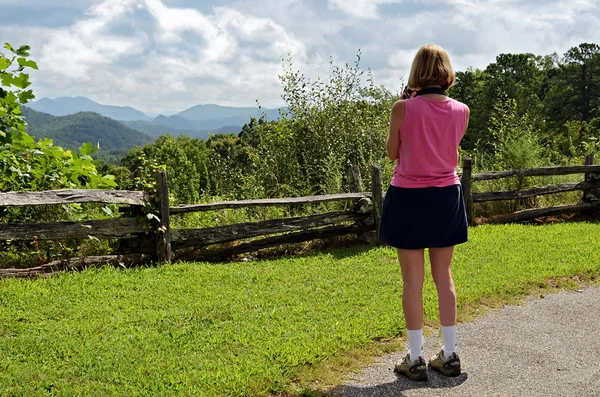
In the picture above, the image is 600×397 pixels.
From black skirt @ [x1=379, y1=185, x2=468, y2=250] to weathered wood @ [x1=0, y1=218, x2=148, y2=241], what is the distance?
480 cm

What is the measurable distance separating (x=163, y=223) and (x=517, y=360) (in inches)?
200

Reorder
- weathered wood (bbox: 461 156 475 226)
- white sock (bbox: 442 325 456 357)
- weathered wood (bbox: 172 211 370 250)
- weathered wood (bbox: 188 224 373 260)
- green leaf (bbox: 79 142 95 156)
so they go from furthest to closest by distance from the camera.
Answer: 1. weathered wood (bbox: 461 156 475 226)
2. weathered wood (bbox: 188 224 373 260)
3. weathered wood (bbox: 172 211 370 250)
4. green leaf (bbox: 79 142 95 156)
5. white sock (bbox: 442 325 456 357)

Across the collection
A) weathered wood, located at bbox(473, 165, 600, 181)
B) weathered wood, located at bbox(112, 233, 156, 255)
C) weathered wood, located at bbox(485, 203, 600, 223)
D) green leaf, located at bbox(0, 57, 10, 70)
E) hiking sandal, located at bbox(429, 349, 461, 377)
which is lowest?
hiking sandal, located at bbox(429, 349, 461, 377)

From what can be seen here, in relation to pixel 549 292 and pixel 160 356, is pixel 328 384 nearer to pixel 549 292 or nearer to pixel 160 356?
pixel 160 356

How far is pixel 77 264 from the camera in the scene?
279 inches

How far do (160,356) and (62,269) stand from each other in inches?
136

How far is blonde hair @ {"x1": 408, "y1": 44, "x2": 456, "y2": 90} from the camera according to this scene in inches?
134

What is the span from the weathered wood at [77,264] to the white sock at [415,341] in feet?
15.4

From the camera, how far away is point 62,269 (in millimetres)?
7016

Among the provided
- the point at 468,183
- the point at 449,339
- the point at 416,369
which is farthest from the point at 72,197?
the point at 468,183

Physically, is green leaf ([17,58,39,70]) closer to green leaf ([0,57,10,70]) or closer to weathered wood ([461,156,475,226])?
green leaf ([0,57,10,70])

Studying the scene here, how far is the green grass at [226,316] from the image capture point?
3.92 m

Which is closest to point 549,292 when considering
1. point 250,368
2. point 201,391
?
point 250,368

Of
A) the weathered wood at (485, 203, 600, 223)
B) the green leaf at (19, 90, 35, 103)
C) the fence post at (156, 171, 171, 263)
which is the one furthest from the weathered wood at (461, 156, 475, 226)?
the green leaf at (19, 90, 35, 103)
